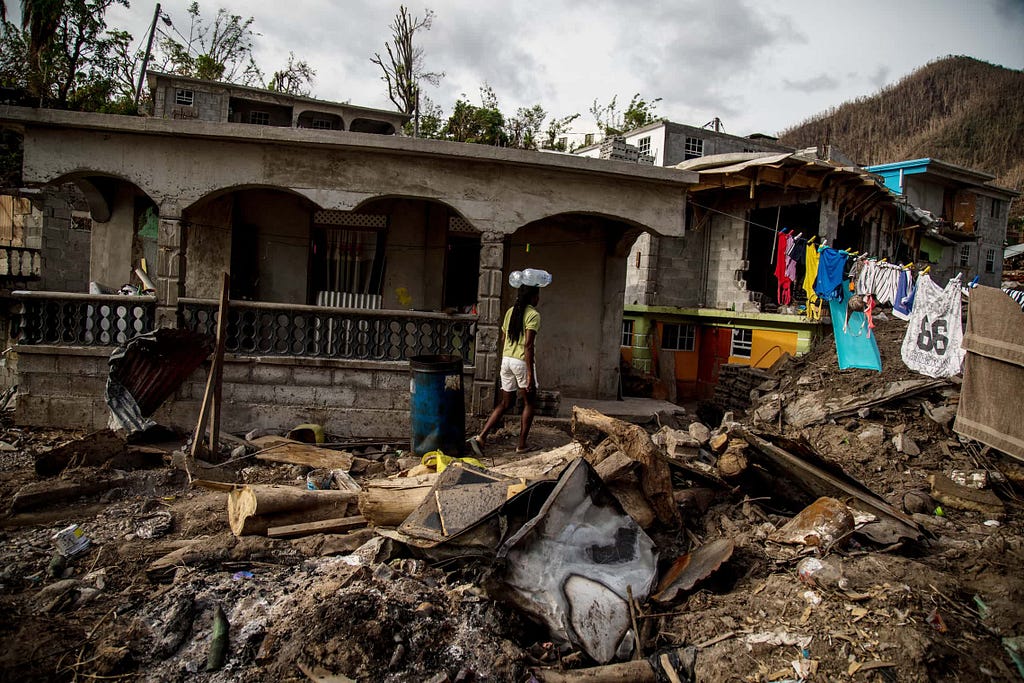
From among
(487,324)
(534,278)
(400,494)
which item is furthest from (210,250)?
(400,494)

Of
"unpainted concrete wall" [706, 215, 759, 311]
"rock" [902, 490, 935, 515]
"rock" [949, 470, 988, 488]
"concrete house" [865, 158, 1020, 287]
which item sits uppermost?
"concrete house" [865, 158, 1020, 287]

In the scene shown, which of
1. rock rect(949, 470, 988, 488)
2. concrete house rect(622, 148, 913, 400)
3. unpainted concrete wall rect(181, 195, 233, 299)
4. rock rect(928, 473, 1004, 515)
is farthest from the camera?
concrete house rect(622, 148, 913, 400)

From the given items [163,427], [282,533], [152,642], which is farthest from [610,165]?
[152,642]

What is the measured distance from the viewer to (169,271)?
796 cm

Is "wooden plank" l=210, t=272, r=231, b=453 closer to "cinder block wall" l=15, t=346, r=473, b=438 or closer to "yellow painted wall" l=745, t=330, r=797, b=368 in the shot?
"cinder block wall" l=15, t=346, r=473, b=438

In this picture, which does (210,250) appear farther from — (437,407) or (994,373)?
(994,373)

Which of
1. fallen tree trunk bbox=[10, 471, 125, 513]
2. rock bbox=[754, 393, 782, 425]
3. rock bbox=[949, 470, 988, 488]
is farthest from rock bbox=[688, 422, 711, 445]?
fallen tree trunk bbox=[10, 471, 125, 513]

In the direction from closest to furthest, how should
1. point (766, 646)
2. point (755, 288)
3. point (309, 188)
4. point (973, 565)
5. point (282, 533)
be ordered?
point (766, 646), point (973, 565), point (282, 533), point (309, 188), point (755, 288)

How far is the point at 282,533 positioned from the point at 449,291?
6.18 meters

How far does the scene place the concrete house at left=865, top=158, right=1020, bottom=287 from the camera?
22766 millimetres

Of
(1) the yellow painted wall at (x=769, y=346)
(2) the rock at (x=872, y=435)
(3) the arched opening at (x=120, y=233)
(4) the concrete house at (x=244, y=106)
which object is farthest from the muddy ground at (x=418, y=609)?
(4) the concrete house at (x=244, y=106)

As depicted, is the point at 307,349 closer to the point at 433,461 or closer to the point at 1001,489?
the point at 433,461

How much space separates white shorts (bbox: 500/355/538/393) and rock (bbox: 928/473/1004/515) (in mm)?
4388

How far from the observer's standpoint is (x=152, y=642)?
363 cm
